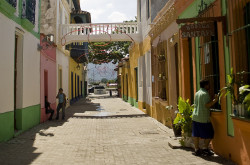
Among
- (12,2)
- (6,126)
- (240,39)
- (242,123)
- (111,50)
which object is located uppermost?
(111,50)

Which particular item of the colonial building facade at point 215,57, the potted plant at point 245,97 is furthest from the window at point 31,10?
the potted plant at point 245,97

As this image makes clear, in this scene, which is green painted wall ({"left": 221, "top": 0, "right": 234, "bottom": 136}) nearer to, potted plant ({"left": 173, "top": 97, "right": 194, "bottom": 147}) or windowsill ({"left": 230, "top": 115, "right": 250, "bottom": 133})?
windowsill ({"left": 230, "top": 115, "right": 250, "bottom": 133})

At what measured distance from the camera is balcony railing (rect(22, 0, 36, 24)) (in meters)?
8.41

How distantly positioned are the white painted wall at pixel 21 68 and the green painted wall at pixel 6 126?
0.16 m

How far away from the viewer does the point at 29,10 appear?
29.0 feet

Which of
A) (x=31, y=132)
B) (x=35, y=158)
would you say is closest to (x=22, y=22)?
(x=31, y=132)

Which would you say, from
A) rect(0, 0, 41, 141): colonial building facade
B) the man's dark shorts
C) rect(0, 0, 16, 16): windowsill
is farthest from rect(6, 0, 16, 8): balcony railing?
the man's dark shorts

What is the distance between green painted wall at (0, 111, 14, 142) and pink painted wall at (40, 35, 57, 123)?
332cm

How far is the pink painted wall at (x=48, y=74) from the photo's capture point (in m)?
10.8

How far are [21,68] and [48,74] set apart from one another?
370 cm

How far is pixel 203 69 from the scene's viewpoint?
5.88m

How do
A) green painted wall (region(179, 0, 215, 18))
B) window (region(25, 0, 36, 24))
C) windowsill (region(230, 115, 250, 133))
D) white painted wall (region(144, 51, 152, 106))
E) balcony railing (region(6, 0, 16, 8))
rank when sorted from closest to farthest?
windowsill (region(230, 115, 250, 133)), green painted wall (region(179, 0, 215, 18)), balcony railing (region(6, 0, 16, 8)), window (region(25, 0, 36, 24)), white painted wall (region(144, 51, 152, 106))

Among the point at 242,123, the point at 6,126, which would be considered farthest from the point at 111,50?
the point at 242,123

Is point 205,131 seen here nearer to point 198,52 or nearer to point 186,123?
point 186,123
